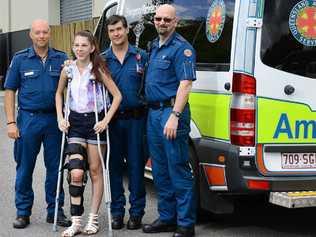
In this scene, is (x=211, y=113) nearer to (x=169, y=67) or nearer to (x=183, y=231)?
(x=169, y=67)

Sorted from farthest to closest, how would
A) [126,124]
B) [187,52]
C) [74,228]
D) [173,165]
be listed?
[126,124]
[74,228]
[173,165]
[187,52]

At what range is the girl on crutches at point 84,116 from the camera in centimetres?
Answer: 533

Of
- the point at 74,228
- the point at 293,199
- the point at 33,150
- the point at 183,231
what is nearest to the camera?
the point at 293,199

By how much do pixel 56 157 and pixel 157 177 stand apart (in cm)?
96

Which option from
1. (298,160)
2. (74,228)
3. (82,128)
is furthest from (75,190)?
(298,160)

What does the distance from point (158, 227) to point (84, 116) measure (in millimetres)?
1178

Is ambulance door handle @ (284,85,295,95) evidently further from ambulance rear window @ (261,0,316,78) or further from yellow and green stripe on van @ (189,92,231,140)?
yellow and green stripe on van @ (189,92,231,140)

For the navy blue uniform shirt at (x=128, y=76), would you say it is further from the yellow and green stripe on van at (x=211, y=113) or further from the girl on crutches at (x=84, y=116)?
the yellow and green stripe on van at (x=211, y=113)

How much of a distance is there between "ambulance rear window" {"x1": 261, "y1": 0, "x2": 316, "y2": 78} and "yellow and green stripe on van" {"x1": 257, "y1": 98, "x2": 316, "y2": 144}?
0.28 m

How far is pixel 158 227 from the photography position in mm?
5586

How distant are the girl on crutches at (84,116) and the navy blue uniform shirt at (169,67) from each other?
334mm

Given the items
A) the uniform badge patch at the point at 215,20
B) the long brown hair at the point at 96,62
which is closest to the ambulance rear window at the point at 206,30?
the uniform badge patch at the point at 215,20

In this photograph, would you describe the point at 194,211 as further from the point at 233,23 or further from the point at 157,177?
the point at 233,23

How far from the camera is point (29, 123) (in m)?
5.62
